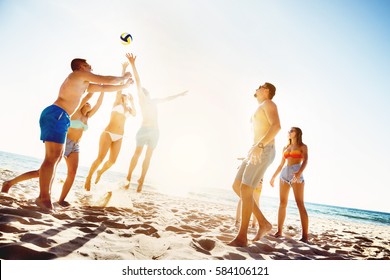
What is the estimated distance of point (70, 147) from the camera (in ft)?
13.1

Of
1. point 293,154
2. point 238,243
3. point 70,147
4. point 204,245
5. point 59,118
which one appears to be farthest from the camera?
point 293,154

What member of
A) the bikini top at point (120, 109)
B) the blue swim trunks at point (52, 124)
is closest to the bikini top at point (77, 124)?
the bikini top at point (120, 109)

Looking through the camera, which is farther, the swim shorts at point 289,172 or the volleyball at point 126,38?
the volleyball at point 126,38

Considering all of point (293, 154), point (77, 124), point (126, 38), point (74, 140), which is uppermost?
point (126, 38)

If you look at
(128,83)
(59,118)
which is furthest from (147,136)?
(59,118)

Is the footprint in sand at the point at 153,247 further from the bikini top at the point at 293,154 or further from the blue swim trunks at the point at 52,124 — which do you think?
the bikini top at the point at 293,154

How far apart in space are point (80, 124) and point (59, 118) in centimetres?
128

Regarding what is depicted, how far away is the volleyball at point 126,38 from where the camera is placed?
471cm

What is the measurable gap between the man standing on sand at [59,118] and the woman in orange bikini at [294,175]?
3.38 meters

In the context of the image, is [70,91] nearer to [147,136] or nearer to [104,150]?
[104,150]
